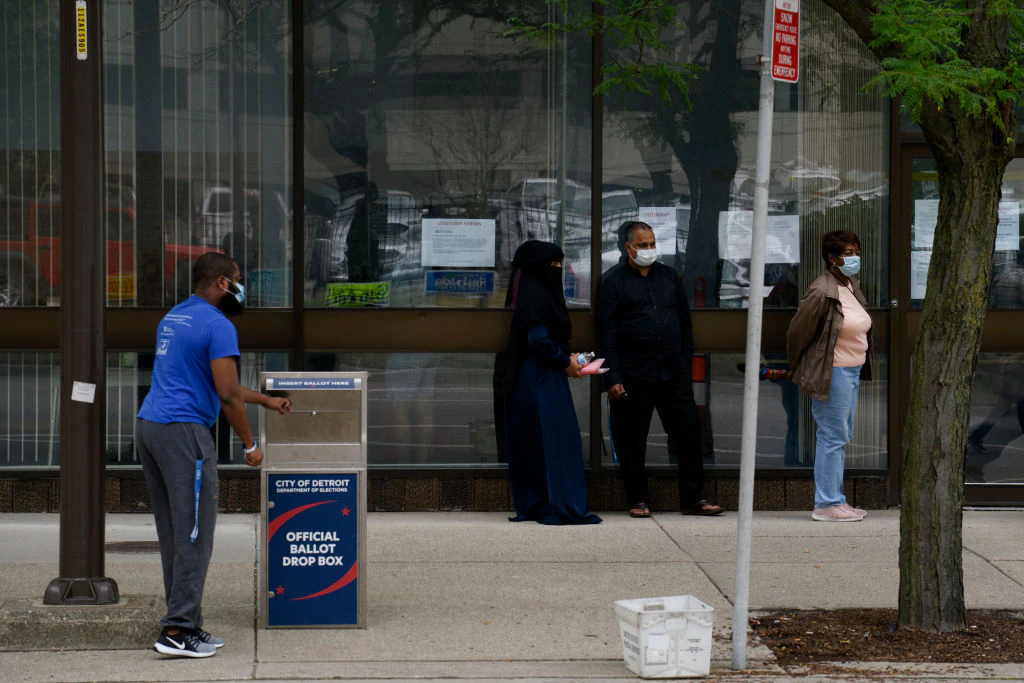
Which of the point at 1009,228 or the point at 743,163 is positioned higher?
the point at 743,163

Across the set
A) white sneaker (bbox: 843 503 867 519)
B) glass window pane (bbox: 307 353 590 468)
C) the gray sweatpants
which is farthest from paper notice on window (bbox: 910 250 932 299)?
the gray sweatpants

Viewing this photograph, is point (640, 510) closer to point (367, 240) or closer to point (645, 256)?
point (645, 256)

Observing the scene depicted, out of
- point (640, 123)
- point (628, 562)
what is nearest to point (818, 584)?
point (628, 562)

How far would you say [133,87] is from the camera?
9242 mm

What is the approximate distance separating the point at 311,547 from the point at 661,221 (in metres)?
4.06

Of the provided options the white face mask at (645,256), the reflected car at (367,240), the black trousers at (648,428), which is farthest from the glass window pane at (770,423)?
the reflected car at (367,240)

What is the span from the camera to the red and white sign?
558 centimetres

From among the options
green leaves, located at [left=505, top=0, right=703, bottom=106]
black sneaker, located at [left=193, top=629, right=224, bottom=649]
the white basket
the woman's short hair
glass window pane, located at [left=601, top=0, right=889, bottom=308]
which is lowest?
black sneaker, located at [left=193, top=629, right=224, bottom=649]

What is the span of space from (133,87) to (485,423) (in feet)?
10.6

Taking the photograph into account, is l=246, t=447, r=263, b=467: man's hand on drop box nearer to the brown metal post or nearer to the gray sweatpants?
the gray sweatpants

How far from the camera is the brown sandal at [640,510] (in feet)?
30.3

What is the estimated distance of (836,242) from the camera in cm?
914

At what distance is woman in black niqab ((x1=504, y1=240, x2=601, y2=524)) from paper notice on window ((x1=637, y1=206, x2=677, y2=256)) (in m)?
0.87

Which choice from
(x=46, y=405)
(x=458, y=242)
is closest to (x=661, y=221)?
(x=458, y=242)
